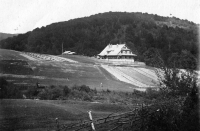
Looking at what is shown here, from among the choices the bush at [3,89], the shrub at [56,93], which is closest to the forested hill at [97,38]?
the shrub at [56,93]

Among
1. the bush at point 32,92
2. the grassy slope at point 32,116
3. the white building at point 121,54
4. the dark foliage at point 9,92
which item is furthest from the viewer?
the white building at point 121,54

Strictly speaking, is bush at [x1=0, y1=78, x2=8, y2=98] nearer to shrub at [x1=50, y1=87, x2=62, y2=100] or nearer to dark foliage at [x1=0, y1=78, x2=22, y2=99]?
dark foliage at [x1=0, y1=78, x2=22, y2=99]

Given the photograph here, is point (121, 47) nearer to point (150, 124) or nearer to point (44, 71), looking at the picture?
point (44, 71)

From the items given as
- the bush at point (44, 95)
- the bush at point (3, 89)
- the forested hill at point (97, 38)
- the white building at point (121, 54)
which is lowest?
the bush at point (44, 95)

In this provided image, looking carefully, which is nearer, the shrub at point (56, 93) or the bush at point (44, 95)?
the bush at point (44, 95)

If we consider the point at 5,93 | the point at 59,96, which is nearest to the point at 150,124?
the point at 59,96

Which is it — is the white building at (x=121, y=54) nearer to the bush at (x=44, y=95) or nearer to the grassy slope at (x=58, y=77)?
the grassy slope at (x=58, y=77)

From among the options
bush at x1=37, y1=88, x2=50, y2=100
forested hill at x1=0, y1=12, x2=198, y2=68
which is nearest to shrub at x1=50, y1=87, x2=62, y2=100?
bush at x1=37, y1=88, x2=50, y2=100

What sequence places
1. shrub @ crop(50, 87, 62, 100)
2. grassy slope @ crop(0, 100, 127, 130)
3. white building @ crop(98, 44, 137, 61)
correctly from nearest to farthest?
1. grassy slope @ crop(0, 100, 127, 130)
2. shrub @ crop(50, 87, 62, 100)
3. white building @ crop(98, 44, 137, 61)

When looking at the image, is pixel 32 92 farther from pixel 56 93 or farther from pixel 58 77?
pixel 58 77
